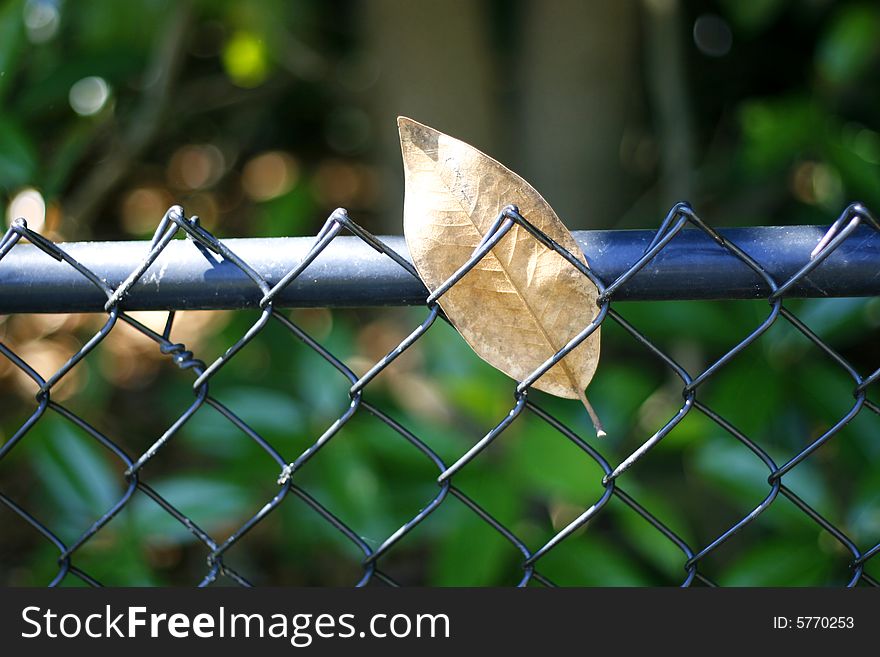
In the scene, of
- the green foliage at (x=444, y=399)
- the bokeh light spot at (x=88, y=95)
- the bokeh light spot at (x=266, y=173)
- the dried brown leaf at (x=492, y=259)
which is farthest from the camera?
the bokeh light spot at (x=266, y=173)

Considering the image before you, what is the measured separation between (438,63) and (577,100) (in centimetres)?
36

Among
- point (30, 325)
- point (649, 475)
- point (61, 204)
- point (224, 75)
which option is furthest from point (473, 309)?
point (30, 325)

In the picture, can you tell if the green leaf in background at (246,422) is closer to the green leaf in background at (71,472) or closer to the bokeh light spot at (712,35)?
the green leaf in background at (71,472)

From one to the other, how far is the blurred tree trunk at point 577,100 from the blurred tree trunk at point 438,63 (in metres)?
0.12

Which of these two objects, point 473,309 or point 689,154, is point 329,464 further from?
point 689,154

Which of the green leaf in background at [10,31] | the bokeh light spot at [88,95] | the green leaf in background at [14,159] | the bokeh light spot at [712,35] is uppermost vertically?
the bokeh light spot at [712,35]

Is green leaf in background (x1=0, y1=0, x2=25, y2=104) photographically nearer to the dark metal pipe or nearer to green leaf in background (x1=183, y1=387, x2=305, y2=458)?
green leaf in background (x1=183, y1=387, x2=305, y2=458)

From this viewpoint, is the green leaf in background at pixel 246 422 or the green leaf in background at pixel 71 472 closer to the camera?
the green leaf in background at pixel 71 472

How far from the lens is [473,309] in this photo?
0.74m

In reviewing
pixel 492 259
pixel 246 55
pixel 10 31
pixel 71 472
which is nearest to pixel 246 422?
pixel 71 472

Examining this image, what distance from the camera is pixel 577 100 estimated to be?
2064 millimetres

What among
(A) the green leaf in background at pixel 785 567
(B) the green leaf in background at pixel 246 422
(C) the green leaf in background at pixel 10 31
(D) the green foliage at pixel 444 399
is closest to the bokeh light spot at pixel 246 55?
(D) the green foliage at pixel 444 399

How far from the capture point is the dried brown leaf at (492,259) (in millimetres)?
695

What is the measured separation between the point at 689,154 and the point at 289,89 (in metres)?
1.42
